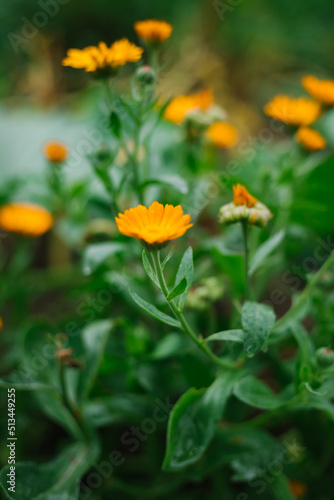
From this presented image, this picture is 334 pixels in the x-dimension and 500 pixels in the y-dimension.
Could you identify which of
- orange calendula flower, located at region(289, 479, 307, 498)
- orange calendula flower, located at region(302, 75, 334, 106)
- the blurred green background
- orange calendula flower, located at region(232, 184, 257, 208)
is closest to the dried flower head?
orange calendula flower, located at region(232, 184, 257, 208)

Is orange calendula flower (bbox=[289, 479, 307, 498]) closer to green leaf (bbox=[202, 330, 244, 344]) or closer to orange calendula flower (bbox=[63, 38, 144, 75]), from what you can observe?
green leaf (bbox=[202, 330, 244, 344])

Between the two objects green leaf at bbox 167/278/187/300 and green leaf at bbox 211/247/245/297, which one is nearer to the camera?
green leaf at bbox 167/278/187/300

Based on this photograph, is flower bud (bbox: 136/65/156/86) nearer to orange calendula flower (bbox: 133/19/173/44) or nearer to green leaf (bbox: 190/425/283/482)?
orange calendula flower (bbox: 133/19/173/44)

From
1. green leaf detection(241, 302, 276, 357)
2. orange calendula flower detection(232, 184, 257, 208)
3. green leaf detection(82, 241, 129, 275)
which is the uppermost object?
orange calendula flower detection(232, 184, 257, 208)

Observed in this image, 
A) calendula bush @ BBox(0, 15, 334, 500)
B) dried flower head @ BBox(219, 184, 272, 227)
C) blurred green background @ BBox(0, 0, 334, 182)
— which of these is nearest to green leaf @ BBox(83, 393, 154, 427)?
calendula bush @ BBox(0, 15, 334, 500)

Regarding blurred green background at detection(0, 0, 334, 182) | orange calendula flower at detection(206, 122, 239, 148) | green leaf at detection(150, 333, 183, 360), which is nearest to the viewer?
green leaf at detection(150, 333, 183, 360)

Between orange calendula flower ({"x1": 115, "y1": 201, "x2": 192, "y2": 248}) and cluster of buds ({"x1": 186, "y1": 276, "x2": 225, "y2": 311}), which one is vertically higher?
orange calendula flower ({"x1": 115, "y1": 201, "x2": 192, "y2": 248})

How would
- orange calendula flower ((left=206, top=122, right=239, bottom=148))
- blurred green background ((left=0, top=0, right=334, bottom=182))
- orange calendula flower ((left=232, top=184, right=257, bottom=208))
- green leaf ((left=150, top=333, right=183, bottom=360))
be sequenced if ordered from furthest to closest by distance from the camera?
blurred green background ((left=0, top=0, right=334, bottom=182)) → orange calendula flower ((left=206, top=122, right=239, bottom=148)) → green leaf ((left=150, top=333, right=183, bottom=360)) → orange calendula flower ((left=232, top=184, right=257, bottom=208))
